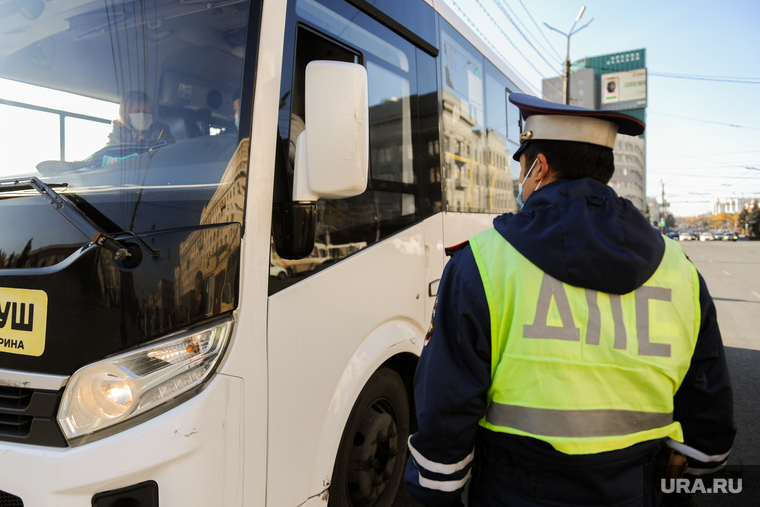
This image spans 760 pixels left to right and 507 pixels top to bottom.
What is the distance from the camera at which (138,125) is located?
1701 millimetres

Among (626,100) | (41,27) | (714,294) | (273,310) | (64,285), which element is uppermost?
(626,100)

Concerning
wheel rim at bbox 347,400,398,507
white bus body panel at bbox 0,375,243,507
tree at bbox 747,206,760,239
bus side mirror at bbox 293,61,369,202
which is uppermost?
tree at bbox 747,206,760,239

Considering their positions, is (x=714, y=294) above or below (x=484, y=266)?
below

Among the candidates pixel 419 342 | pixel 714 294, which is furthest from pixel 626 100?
pixel 419 342

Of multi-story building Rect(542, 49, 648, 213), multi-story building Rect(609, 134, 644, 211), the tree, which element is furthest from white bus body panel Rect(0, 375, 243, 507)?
multi-story building Rect(609, 134, 644, 211)

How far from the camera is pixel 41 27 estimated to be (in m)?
1.88

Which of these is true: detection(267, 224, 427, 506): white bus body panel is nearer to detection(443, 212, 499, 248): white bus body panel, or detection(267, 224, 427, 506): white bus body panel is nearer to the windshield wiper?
the windshield wiper

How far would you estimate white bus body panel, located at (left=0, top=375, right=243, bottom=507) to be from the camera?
4.44ft

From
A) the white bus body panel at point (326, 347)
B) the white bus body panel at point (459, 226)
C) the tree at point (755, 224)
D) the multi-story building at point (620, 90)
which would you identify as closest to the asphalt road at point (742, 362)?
the white bus body panel at point (326, 347)

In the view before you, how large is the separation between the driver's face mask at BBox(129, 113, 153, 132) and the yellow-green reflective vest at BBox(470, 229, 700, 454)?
4.09 feet

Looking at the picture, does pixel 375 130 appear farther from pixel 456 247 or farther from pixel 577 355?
pixel 577 355

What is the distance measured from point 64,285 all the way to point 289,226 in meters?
0.70

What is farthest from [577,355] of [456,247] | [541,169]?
[541,169]

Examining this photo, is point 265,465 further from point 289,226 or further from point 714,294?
point 714,294
